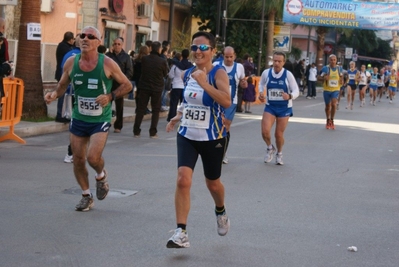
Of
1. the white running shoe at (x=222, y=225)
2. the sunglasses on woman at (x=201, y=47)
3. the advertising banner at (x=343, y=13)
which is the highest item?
the advertising banner at (x=343, y=13)

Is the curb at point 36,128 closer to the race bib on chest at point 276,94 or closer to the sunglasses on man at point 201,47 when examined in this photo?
the race bib on chest at point 276,94

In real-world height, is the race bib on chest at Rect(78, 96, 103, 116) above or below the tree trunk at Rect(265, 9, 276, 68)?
below

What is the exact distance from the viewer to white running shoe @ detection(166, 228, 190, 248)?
696cm

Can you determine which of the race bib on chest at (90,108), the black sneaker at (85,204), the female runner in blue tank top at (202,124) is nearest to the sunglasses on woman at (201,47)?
the female runner in blue tank top at (202,124)

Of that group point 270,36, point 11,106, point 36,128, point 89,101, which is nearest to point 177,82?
point 36,128

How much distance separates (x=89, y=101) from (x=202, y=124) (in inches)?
78.5

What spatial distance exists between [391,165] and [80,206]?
24.0ft

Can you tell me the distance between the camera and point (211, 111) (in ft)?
24.2

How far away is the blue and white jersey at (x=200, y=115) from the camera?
7.31 m

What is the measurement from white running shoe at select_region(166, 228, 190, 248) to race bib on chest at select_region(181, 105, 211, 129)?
909mm

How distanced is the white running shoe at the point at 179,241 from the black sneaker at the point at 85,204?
201 cm

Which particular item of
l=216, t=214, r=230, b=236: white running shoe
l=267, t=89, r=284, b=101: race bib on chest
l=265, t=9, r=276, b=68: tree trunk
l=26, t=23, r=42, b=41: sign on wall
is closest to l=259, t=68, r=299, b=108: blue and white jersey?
l=267, t=89, r=284, b=101: race bib on chest

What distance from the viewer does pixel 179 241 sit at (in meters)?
6.98

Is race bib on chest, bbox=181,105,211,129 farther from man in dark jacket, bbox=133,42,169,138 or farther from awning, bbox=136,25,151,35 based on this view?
awning, bbox=136,25,151,35
